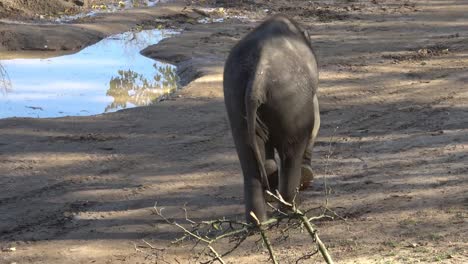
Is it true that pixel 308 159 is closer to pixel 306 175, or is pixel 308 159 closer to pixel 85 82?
pixel 306 175

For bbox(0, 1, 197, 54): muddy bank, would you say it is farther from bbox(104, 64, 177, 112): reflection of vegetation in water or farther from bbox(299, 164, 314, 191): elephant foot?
bbox(299, 164, 314, 191): elephant foot

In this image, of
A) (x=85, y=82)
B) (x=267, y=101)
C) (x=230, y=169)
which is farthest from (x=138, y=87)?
(x=267, y=101)

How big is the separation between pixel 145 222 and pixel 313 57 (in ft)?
6.66

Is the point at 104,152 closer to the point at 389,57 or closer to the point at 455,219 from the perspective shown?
the point at 455,219

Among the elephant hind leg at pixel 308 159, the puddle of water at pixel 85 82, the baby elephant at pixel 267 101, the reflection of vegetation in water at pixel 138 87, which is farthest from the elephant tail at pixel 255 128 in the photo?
the reflection of vegetation in water at pixel 138 87

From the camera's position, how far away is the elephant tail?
6504mm

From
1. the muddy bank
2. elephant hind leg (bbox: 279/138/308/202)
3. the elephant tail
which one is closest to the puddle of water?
the muddy bank

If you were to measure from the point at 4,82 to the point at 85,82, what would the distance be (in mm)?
1318

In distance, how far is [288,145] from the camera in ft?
22.8

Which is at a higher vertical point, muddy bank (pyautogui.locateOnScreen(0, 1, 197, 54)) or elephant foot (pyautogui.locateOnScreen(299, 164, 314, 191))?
elephant foot (pyautogui.locateOnScreen(299, 164, 314, 191))

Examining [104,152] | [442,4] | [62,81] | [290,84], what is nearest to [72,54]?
[62,81]

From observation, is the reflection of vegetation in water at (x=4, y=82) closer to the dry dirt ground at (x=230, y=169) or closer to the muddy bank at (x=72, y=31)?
the muddy bank at (x=72, y=31)

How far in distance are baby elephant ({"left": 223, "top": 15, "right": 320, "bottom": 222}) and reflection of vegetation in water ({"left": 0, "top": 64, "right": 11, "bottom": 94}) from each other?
810cm

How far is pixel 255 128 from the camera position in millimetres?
6750
